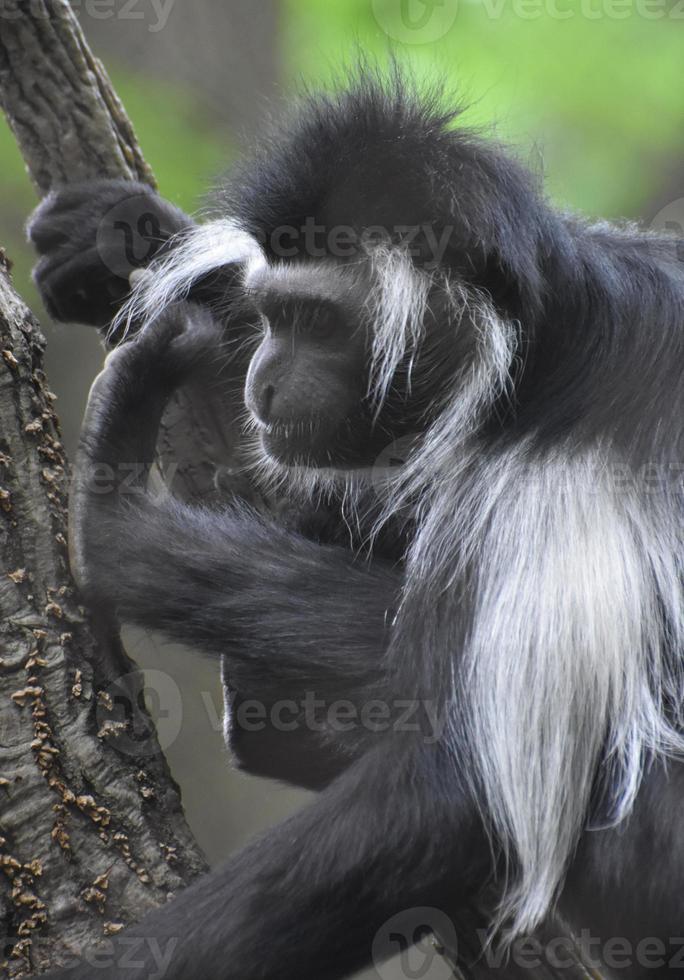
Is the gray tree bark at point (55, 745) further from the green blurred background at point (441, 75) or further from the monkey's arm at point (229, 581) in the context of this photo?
the green blurred background at point (441, 75)

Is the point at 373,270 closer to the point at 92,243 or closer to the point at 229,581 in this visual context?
the point at 229,581

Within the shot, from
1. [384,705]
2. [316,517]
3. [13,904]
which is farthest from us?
[316,517]

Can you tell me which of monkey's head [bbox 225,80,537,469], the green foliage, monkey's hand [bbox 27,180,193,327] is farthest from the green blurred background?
monkey's head [bbox 225,80,537,469]

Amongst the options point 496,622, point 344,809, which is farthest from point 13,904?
point 496,622

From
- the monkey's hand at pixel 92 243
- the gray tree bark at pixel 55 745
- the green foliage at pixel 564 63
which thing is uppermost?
the green foliage at pixel 564 63

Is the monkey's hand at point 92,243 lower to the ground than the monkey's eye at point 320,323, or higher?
higher

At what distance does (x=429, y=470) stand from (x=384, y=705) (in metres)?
0.47

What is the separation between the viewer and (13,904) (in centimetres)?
182

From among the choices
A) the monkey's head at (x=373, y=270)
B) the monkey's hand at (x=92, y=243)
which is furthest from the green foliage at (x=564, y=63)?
the monkey's head at (x=373, y=270)

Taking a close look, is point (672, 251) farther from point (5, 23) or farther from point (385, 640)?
point (5, 23)

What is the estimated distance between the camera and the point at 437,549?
6.48ft

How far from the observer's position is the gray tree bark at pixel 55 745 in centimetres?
185

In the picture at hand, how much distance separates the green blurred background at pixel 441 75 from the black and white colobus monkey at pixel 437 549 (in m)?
0.28

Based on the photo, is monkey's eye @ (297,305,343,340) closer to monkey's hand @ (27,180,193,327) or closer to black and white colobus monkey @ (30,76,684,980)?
black and white colobus monkey @ (30,76,684,980)
